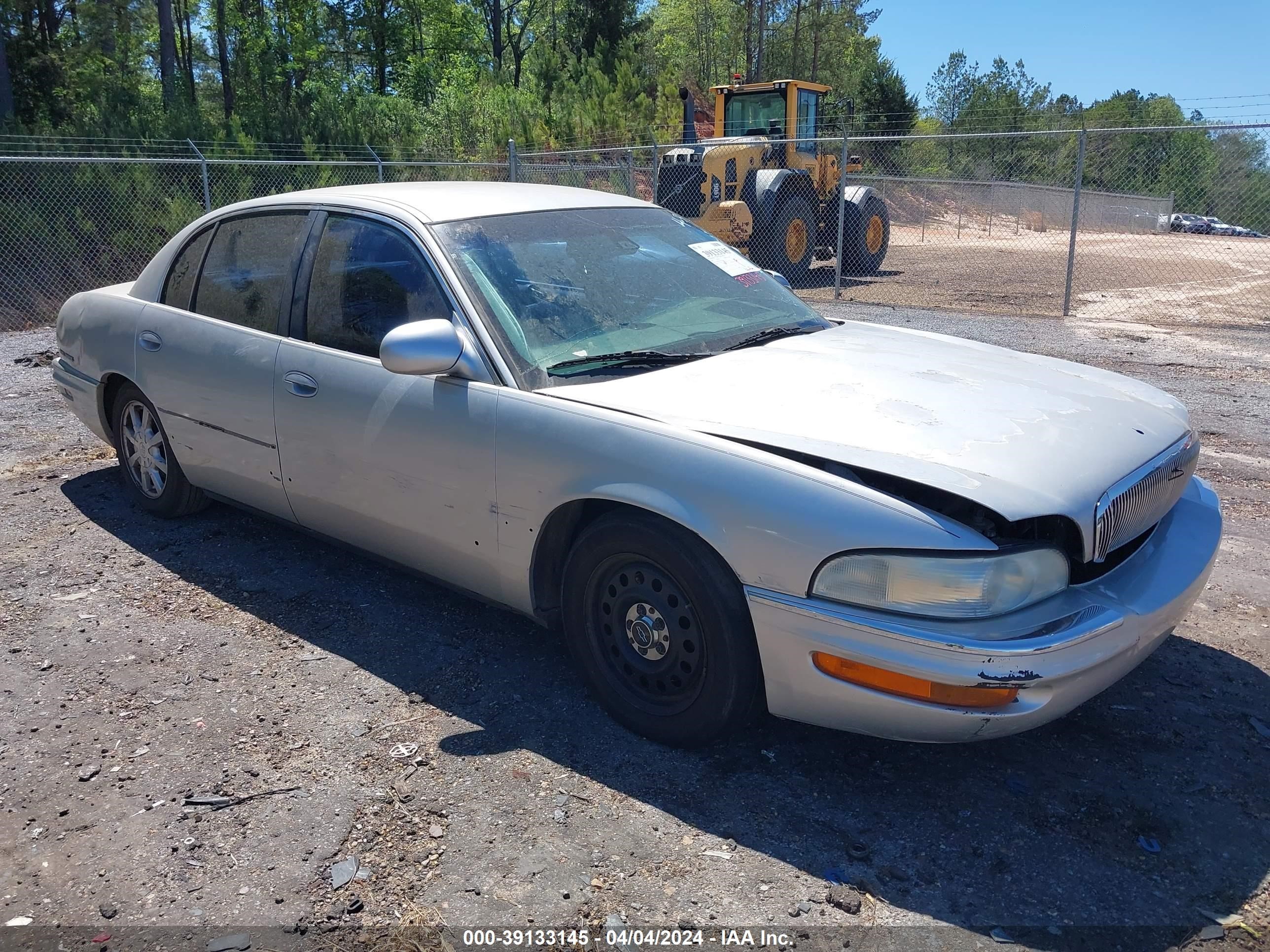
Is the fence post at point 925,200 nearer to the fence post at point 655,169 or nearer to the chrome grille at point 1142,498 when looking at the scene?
the fence post at point 655,169

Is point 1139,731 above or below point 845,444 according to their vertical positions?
below

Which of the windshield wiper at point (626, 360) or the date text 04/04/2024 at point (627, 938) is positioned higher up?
the windshield wiper at point (626, 360)

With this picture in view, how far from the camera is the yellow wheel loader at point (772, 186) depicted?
1567 cm

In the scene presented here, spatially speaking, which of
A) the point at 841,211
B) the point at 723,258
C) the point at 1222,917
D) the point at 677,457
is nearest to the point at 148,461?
the point at 723,258

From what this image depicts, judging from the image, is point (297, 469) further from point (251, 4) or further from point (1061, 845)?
point (251, 4)

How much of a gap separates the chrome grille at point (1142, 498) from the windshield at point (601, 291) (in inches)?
54.6

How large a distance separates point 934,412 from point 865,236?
1629cm

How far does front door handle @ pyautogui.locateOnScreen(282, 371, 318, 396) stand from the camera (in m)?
3.77

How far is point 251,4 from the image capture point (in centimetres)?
3853

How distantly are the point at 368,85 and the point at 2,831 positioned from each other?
45.3m

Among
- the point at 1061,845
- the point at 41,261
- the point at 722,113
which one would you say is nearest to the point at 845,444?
the point at 1061,845

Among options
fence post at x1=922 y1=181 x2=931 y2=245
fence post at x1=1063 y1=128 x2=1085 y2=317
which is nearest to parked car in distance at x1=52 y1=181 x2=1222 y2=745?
fence post at x1=1063 y1=128 x2=1085 y2=317

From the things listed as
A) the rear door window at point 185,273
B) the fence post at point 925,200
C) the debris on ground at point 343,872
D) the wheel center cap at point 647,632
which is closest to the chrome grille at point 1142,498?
the wheel center cap at point 647,632

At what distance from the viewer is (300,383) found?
382 cm
